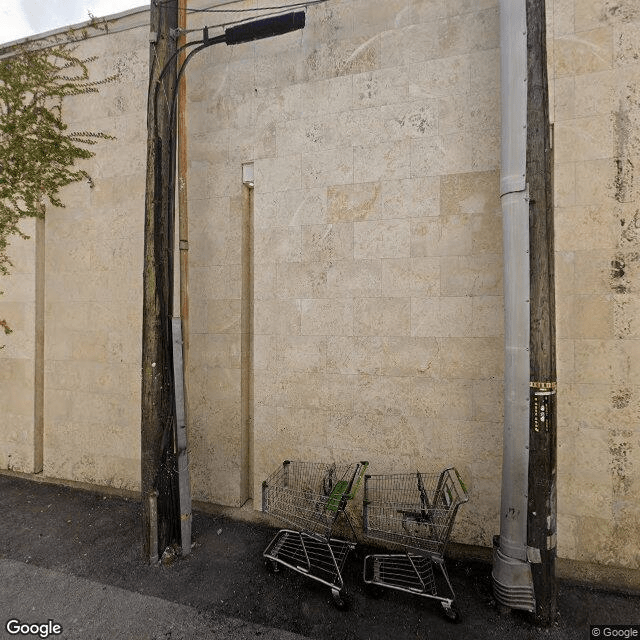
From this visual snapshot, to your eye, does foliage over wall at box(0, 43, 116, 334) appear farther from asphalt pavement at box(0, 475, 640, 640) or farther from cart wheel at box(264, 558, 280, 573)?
cart wheel at box(264, 558, 280, 573)

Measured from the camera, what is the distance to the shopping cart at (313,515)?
4.16m

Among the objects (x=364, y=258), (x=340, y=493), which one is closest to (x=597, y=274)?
(x=364, y=258)

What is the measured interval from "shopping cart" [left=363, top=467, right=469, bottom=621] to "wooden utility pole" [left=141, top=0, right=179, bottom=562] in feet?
7.85

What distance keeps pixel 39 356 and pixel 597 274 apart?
8.16 m

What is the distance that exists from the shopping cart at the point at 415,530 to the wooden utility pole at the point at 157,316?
7.85 ft

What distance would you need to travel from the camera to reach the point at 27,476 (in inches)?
266

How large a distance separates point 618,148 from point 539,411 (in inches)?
117

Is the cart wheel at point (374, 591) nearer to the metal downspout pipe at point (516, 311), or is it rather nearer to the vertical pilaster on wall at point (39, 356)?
the metal downspout pipe at point (516, 311)

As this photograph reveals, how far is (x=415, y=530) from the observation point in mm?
4383

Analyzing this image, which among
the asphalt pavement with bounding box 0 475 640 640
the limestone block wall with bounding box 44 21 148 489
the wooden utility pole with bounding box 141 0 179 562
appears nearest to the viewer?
the asphalt pavement with bounding box 0 475 640 640

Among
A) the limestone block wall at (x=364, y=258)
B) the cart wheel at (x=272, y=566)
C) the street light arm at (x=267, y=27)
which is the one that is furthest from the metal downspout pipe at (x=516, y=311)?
the cart wheel at (x=272, y=566)

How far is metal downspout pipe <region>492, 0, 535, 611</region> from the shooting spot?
3.71 m

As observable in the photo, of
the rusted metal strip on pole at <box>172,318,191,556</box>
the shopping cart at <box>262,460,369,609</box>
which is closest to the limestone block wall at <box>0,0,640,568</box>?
the shopping cart at <box>262,460,369,609</box>

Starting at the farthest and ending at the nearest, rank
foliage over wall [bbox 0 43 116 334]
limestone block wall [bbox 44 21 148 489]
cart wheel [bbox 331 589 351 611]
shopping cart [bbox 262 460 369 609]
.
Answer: foliage over wall [bbox 0 43 116 334] → limestone block wall [bbox 44 21 148 489] → shopping cart [bbox 262 460 369 609] → cart wheel [bbox 331 589 351 611]
